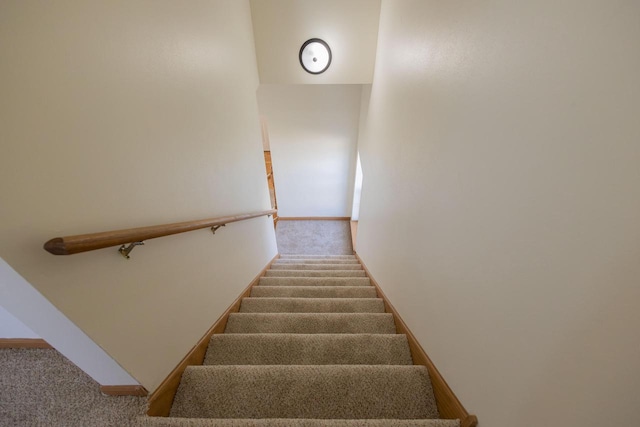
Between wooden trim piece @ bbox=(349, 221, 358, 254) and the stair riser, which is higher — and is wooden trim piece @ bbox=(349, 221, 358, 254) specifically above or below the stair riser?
below

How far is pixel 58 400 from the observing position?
2.61 ft

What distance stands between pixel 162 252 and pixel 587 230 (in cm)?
128

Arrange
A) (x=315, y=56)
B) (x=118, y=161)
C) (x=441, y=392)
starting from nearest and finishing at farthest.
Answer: (x=118, y=161) < (x=441, y=392) < (x=315, y=56)

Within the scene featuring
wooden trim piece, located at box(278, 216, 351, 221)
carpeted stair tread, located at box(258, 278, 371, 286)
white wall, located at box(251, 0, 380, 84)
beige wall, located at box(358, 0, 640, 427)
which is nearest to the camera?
beige wall, located at box(358, 0, 640, 427)

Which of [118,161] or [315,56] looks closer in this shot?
[118,161]

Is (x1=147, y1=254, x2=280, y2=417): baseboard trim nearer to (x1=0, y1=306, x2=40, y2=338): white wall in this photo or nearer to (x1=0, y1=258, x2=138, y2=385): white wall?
(x1=0, y1=258, x2=138, y2=385): white wall

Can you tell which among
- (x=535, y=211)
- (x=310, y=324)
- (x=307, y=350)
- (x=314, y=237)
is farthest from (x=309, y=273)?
(x=314, y=237)

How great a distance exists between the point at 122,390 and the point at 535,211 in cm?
139

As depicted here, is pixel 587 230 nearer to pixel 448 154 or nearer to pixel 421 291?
pixel 448 154

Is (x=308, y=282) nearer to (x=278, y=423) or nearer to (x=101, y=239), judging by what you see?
(x=278, y=423)

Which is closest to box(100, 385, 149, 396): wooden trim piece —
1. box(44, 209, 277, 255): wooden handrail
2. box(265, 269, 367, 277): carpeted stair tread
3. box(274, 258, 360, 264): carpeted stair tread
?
box(44, 209, 277, 255): wooden handrail

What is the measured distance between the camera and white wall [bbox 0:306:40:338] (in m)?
0.92

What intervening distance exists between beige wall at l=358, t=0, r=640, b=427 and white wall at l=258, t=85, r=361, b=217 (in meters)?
3.41

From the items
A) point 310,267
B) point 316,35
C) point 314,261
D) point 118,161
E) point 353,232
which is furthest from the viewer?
point 353,232
